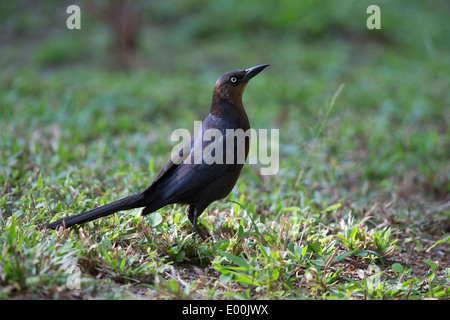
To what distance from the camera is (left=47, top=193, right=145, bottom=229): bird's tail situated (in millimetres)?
2967

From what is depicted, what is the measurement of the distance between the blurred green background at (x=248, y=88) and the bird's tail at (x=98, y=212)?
0.93 meters

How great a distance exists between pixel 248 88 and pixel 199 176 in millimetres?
4696

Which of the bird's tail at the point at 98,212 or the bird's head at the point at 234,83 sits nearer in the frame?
the bird's tail at the point at 98,212

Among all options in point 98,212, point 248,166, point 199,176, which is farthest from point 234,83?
point 248,166

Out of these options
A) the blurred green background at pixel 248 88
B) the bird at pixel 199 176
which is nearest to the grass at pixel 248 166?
the blurred green background at pixel 248 88

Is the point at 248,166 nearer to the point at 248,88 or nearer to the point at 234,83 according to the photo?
the point at 234,83

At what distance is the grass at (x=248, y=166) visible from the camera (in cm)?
272

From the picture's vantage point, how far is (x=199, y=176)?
125 inches

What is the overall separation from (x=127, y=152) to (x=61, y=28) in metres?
6.97

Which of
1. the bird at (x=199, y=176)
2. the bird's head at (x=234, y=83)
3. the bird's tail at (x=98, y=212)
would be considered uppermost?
the bird's head at (x=234, y=83)

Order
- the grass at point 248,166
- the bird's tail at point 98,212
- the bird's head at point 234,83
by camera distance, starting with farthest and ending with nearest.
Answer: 1. the bird's head at point 234,83
2. the bird's tail at point 98,212
3. the grass at point 248,166

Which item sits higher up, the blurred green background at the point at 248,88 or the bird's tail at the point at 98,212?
the blurred green background at the point at 248,88

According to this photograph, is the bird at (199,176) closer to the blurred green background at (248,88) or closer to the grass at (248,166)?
the grass at (248,166)
